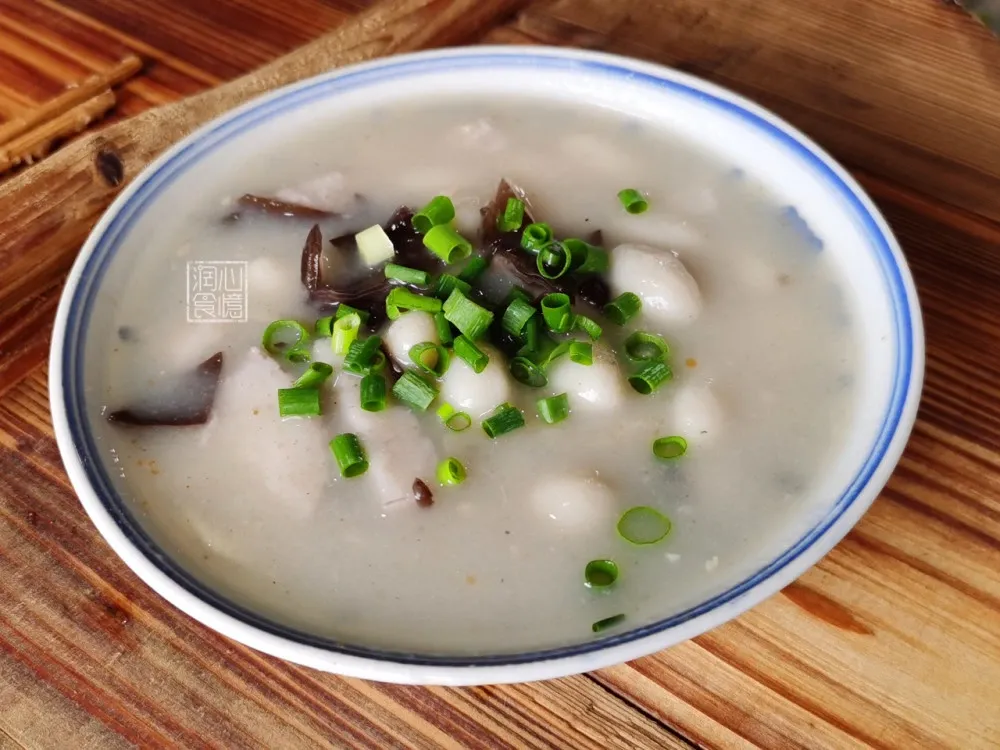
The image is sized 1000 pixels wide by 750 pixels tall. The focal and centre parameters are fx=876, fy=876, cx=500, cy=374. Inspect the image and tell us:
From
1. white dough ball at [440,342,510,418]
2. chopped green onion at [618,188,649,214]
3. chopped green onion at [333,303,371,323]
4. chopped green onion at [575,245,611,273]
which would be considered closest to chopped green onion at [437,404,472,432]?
white dough ball at [440,342,510,418]

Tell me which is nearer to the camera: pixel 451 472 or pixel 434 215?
pixel 451 472

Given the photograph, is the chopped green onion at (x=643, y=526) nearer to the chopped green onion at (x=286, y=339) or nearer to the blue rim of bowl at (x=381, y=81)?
the blue rim of bowl at (x=381, y=81)

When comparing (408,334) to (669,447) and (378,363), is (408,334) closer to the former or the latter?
(378,363)

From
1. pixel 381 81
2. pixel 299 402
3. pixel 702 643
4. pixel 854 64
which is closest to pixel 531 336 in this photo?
pixel 299 402

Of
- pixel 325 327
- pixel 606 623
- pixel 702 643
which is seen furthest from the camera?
pixel 325 327

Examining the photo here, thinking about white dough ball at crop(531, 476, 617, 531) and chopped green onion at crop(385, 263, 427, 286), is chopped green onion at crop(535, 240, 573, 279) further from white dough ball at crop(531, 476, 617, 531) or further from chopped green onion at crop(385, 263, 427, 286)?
white dough ball at crop(531, 476, 617, 531)

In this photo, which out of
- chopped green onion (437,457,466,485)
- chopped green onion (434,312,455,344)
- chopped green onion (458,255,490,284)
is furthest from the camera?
chopped green onion (458,255,490,284)
